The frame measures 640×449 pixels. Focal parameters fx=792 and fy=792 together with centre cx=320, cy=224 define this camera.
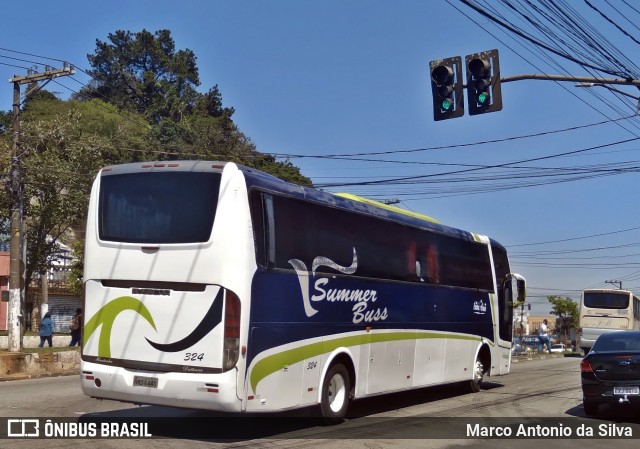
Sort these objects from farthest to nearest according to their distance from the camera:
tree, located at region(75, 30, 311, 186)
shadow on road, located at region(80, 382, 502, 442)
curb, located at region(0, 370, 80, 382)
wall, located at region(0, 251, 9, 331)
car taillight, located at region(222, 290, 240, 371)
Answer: tree, located at region(75, 30, 311, 186) → wall, located at region(0, 251, 9, 331) → curb, located at region(0, 370, 80, 382) → shadow on road, located at region(80, 382, 502, 442) → car taillight, located at region(222, 290, 240, 371)

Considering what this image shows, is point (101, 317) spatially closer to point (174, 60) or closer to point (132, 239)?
point (132, 239)

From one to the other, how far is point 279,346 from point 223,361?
44.9 inches

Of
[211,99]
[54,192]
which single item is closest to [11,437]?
[54,192]

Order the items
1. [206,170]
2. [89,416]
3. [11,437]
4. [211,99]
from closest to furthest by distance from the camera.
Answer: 1. [11,437]
2. [206,170]
3. [89,416]
4. [211,99]

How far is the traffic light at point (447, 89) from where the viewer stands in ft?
50.8

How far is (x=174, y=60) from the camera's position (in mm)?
97062

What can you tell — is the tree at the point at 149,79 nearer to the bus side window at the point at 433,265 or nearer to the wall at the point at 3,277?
the wall at the point at 3,277

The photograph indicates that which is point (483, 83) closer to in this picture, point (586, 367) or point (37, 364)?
point (586, 367)

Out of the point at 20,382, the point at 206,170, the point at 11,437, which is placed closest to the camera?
the point at 11,437

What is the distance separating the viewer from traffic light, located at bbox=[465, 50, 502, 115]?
15367mm

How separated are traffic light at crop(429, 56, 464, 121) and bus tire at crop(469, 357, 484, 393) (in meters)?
6.43

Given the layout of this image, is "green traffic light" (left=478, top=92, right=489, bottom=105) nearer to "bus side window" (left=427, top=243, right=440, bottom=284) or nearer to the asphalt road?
"bus side window" (left=427, top=243, right=440, bottom=284)

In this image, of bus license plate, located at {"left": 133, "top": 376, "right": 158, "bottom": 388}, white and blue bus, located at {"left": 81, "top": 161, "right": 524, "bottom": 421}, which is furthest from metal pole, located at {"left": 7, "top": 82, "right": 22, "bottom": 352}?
bus license plate, located at {"left": 133, "top": 376, "right": 158, "bottom": 388}

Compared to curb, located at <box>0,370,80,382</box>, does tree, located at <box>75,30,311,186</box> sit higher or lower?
higher
